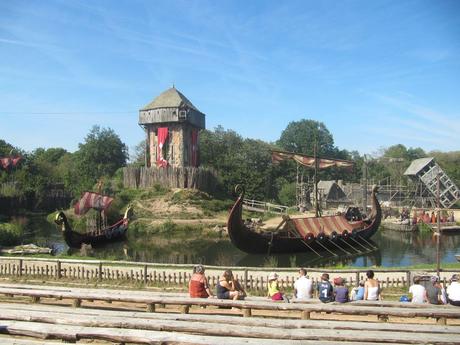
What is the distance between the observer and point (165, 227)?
35.2 m

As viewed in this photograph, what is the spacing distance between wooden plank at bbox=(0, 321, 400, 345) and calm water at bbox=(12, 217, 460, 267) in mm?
13911

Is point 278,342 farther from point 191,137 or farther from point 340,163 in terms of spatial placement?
point 191,137

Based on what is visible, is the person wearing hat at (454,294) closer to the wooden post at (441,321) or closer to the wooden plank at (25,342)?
the wooden post at (441,321)

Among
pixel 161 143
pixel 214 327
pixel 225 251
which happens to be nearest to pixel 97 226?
pixel 225 251

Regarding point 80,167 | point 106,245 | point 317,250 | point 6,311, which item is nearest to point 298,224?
point 317,250

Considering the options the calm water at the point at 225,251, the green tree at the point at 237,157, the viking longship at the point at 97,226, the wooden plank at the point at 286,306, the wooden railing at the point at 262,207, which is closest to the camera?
the wooden plank at the point at 286,306

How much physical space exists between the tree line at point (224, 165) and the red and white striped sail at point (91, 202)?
15671 millimetres

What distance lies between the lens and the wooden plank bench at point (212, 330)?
229 inches

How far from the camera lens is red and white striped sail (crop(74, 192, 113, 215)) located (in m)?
29.7

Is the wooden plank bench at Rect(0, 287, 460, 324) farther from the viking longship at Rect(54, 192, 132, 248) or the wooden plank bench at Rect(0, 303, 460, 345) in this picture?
the viking longship at Rect(54, 192, 132, 248)

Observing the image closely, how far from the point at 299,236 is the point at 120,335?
61.3 ft

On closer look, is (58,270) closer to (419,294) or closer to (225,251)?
(419,294)

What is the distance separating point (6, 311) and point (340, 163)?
26124 mm

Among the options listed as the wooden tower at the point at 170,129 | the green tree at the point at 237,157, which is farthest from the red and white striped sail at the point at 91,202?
the green tree at the point at 237,157
